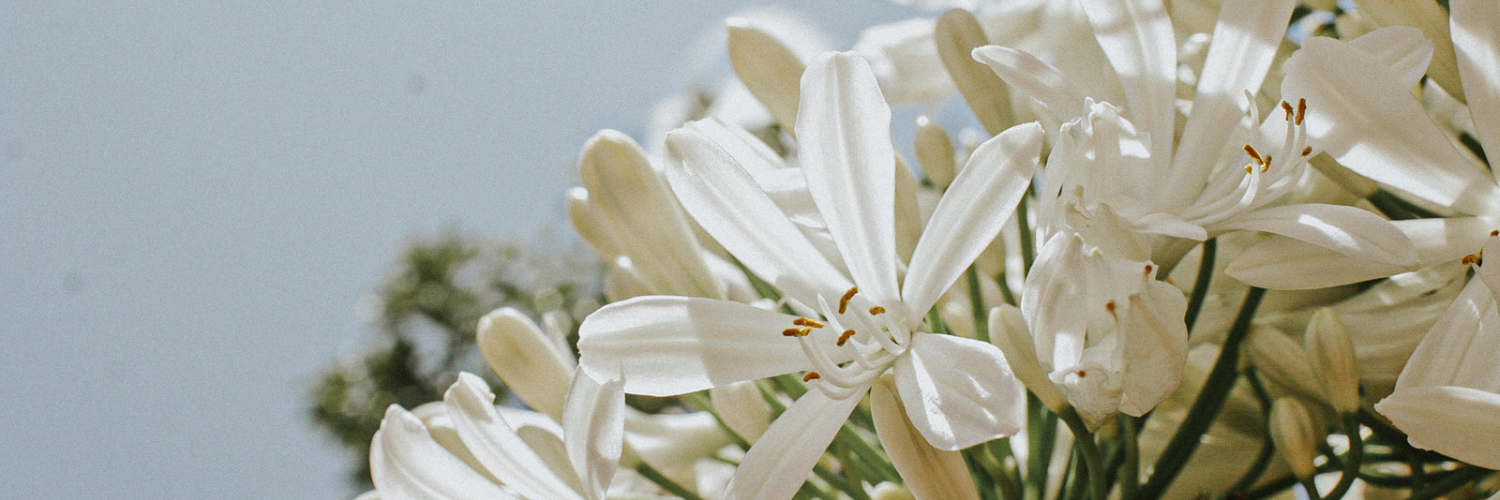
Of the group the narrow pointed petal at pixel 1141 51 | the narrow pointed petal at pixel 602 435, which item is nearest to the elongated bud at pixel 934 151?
the narrow pointed petal at pixel 1141 51

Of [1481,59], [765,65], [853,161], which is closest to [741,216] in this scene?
[853,161]

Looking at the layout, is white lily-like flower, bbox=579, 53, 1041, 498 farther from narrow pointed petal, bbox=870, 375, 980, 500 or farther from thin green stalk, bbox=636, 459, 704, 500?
thin green stalk, bbox=636, 459, 704, 500

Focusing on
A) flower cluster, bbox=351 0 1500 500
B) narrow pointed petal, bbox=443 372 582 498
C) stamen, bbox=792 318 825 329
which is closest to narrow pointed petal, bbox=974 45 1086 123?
flower cluster, bbox=351 0 1500 500

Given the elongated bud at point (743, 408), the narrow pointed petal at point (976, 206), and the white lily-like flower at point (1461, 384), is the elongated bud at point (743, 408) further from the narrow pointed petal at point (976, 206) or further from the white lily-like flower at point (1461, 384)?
the white lily-like flower at point (1461, 384)

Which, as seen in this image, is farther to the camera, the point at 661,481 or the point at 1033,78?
the point at 661,481

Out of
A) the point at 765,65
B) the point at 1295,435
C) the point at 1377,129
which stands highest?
the point at 765,65

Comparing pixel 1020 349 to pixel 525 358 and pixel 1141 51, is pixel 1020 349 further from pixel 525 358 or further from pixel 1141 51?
pixel 525 358

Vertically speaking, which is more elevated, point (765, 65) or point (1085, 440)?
point (765, 65)
